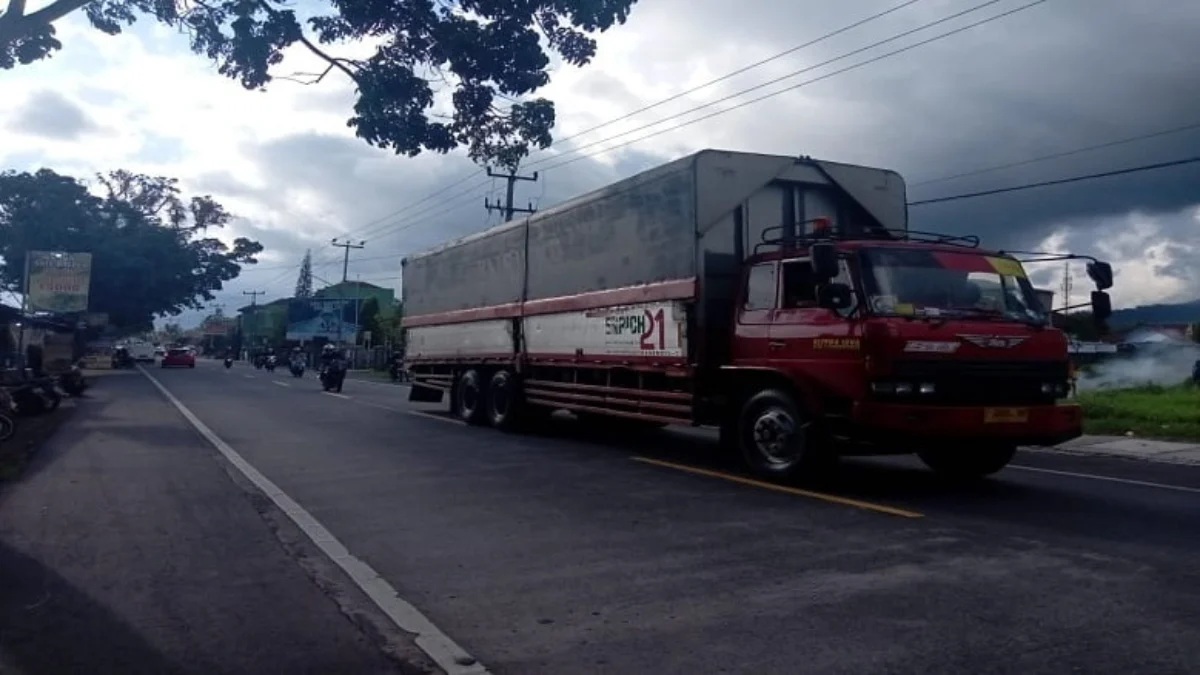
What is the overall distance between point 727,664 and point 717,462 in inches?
289

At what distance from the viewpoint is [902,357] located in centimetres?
909

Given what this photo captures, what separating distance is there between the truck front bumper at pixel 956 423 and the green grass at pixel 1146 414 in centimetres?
707

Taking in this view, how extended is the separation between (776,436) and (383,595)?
15.9 ft

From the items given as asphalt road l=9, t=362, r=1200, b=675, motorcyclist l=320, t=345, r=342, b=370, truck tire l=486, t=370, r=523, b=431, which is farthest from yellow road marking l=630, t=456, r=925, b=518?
motorcyclist l=320, t=345, r=342, b=370

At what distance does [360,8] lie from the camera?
773 cm

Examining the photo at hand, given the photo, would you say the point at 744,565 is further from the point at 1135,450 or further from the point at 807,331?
the point at 1135,450

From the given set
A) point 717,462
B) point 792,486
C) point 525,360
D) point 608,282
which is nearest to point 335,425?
point 525,360

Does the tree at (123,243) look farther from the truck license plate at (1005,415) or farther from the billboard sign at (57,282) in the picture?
the truck license plate at (1005,415)

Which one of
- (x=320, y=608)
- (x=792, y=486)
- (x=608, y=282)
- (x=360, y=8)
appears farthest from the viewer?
(x=608, y=282)

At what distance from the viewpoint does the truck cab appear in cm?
912

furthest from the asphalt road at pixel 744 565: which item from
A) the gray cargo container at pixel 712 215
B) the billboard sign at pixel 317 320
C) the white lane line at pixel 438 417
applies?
the billboard sign at pixel 317 320

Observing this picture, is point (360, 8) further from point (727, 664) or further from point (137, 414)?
point (137, 414)

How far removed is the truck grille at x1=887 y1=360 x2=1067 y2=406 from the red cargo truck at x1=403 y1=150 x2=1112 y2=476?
1 cm

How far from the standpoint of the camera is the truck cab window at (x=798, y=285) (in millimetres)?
10219
